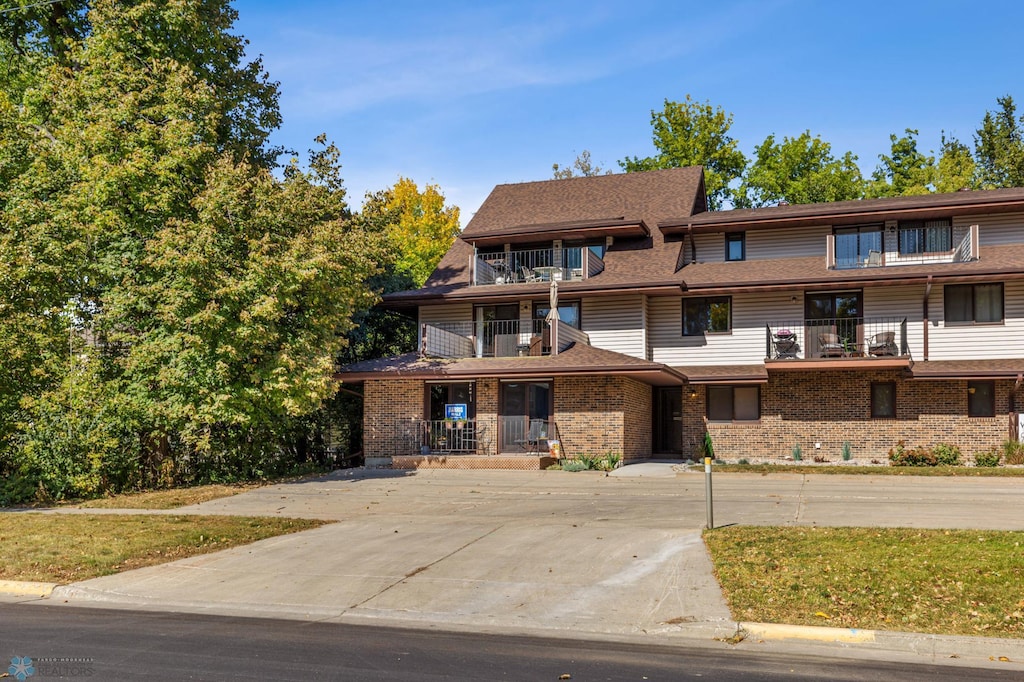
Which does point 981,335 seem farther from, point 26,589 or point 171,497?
point 26,589

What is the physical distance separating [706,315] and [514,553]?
18558 millimetres

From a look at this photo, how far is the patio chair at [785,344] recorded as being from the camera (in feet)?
89.6

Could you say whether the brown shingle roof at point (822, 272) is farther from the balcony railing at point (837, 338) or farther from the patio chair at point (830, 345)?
the patio chair at point (830, 345)

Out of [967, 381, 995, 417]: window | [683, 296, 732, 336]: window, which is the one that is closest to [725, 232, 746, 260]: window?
[683, 296, 732, 336]: window

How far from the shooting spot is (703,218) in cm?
2994

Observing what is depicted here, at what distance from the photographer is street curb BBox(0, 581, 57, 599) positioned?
11.0m

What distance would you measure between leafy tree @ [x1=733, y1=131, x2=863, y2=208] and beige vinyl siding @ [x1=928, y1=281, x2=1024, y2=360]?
696 inches

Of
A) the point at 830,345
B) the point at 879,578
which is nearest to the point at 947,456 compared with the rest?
the point at 830,345

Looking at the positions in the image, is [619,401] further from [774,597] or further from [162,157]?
[774,597]

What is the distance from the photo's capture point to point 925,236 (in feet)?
91.7

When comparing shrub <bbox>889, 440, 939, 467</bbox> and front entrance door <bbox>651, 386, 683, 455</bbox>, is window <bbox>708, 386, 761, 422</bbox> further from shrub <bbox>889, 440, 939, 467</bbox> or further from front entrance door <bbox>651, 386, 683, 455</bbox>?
shrub <bbox>889, 440, 939, 467</bbox>

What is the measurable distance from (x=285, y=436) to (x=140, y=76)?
425 inches

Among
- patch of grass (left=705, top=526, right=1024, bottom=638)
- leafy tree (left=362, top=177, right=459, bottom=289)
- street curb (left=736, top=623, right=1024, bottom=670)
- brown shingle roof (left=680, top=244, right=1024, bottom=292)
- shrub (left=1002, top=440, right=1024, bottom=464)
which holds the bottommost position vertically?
street curb (left=736, top=623, right=1024, bottom=670)

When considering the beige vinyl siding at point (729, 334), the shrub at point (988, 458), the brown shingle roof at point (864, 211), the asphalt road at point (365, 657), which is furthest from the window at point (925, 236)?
the asphalt road at point (365, 657)
